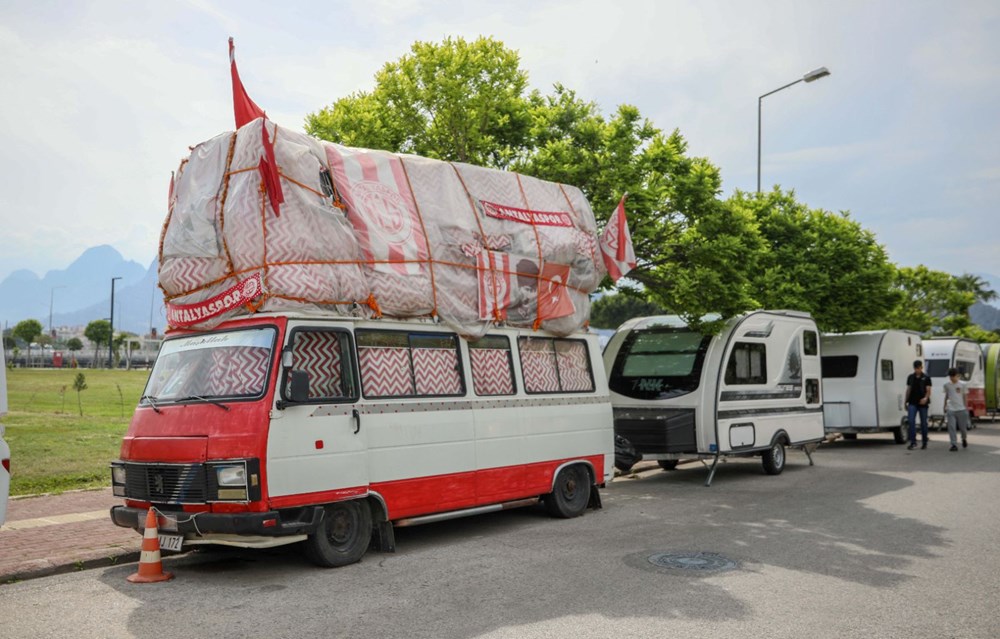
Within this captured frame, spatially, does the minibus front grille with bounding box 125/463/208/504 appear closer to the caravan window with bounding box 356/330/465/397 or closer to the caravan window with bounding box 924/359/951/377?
the caravan window with bounding box 356/330/465/397

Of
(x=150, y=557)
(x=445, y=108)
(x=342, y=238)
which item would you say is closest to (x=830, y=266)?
(x=445, y=108)

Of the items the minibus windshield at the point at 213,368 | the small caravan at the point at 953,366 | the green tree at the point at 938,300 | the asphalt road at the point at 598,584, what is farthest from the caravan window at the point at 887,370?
the green tree at the point at 938,300

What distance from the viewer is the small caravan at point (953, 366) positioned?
1065 inches

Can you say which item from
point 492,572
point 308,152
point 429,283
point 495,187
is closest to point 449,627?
point 492,572

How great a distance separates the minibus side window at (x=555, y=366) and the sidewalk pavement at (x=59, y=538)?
4764 millimetres

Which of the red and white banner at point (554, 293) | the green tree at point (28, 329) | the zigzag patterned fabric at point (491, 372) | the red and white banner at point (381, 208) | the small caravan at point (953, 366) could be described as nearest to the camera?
the red and white banner at point (381, 208)

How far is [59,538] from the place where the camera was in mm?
9414

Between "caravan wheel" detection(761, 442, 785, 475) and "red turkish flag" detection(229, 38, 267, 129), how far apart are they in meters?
10.7

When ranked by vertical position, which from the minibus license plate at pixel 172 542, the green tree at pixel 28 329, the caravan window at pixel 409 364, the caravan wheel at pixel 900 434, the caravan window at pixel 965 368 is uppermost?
the green tree at pixel 28 329

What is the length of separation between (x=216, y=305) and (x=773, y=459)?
11.0 meters

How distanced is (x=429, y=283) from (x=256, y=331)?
2109mm

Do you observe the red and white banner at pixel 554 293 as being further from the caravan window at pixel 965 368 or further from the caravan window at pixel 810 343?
the caravan window at pixel 965 368

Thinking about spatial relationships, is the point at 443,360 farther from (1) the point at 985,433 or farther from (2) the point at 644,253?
(1) the point at 985,433

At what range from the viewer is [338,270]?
858 cm
